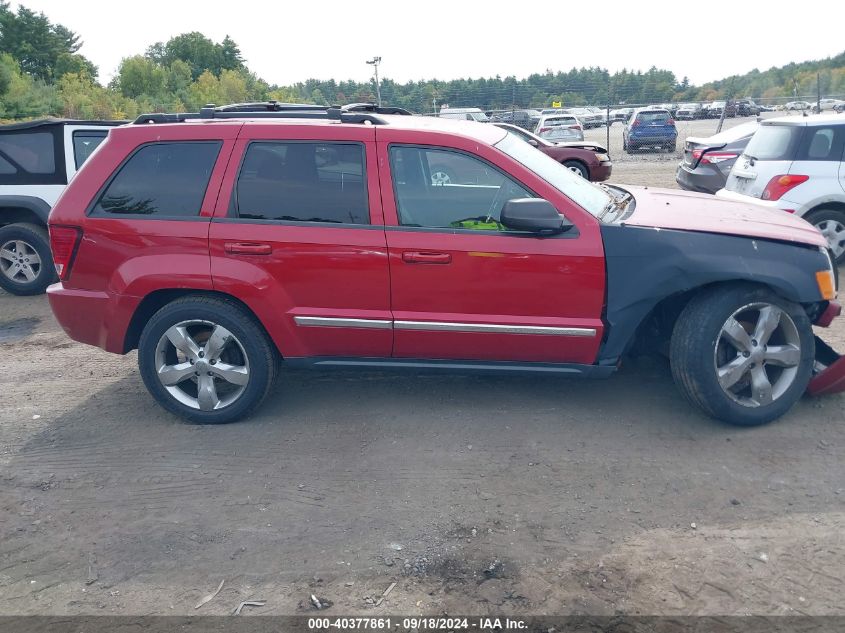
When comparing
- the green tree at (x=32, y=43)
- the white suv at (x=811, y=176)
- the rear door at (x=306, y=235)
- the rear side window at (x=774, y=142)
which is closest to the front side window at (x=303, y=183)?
the rear door at (x=306, y=235)

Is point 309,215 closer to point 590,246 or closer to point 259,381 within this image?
point 259,381

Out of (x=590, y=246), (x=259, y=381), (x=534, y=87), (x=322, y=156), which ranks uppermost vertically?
(x=534, y=87)

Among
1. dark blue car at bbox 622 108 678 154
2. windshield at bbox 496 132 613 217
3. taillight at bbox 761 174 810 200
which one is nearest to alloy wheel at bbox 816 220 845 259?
taillight at bbox 761 174 810 200

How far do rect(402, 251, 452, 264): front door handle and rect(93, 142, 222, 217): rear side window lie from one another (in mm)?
1353

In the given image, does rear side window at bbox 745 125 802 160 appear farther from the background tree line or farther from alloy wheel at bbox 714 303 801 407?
the background tree line

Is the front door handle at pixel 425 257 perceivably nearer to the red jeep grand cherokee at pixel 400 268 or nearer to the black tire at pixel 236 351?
the red jeep grand cherokee at pixel 400 268

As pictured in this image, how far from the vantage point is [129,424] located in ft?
15.8

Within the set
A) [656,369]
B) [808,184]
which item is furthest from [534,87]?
[656,369]

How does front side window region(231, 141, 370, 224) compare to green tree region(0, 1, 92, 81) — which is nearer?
front side window region(231, 141, 370, 224)

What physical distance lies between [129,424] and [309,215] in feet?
6.14

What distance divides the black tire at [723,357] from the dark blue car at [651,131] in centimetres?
2219

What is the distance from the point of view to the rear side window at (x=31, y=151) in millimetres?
8281

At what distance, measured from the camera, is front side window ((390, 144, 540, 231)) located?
14.2 feet

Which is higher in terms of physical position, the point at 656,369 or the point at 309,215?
the point at 309,215
